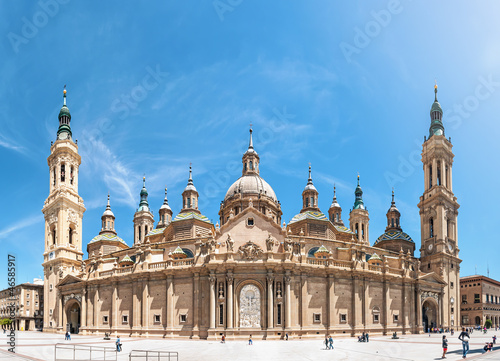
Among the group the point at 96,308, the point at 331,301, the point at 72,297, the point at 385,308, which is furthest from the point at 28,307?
the point at 385,308

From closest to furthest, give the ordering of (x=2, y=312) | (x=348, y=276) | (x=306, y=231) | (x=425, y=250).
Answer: (x=348, y=276)
(x=306, y=231)
(x=425, y=250)
(x=2, y=312)

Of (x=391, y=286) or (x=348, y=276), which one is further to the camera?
(x=391, y=286)

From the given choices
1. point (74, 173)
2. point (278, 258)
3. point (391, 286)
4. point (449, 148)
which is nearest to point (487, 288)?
point (449, 148)

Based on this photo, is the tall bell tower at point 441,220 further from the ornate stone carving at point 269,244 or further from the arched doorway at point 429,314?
the ornate stone carving at point 269,244

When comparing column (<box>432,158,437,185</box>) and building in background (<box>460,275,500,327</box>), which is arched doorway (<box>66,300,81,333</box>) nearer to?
column (<box>432,158,437,185</box>)

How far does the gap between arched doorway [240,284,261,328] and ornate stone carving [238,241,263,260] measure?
349 centimetres

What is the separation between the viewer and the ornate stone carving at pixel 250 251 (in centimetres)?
5547

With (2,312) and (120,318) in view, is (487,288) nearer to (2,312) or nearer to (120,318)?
(120,318)

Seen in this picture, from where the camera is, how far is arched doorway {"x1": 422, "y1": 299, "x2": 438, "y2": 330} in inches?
2908

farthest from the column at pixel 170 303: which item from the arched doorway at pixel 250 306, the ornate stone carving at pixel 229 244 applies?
the arched doorway at pixel 250 306

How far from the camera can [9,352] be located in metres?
38.2

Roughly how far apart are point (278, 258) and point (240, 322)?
8.69 metres

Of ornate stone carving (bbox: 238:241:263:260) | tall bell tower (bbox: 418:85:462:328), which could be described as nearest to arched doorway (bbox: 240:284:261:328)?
ornate stone carving (bbox: 238:241:263:260)

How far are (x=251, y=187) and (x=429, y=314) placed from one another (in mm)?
35776
